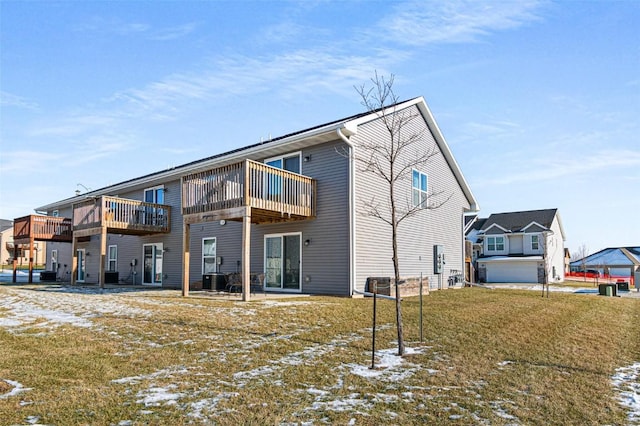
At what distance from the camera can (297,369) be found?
17.6 feet

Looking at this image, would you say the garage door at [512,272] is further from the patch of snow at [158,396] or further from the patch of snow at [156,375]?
the patch of snow at [158,396]

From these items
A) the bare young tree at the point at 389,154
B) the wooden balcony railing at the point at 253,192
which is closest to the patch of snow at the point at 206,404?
the bare young tree at the point at 389,154

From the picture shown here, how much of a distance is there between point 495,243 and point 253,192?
112 ft

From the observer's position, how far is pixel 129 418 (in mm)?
3797

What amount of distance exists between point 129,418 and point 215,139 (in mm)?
18035

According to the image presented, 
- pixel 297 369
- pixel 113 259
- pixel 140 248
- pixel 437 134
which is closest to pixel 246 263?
pixel 297 369

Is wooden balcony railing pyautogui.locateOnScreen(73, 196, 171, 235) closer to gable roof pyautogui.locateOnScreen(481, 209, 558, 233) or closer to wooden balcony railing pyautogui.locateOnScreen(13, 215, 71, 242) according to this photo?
wooden balcony railing pyautogui.locateOnScreen(13, 215, 71, 242)

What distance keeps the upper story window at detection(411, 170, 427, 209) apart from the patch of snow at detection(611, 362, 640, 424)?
11.3 meters

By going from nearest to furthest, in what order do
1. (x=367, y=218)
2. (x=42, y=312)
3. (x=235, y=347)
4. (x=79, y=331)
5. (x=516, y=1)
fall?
(x=235, y=347) → (x=79, y=331) → (x=42, y=312) → (x=516, y=1) → (x=367, y=218)

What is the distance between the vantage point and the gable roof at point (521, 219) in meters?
38.9

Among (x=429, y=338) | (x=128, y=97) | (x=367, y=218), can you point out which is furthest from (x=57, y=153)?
(x=429, y=338)

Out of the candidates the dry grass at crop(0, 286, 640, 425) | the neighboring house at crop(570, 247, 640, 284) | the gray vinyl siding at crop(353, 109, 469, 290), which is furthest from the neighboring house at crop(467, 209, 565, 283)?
→ the dry grass at crop(0, 286, 640, 425)

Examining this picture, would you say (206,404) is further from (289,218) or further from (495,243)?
(495,243)

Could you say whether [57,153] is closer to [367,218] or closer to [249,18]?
[249,18]
